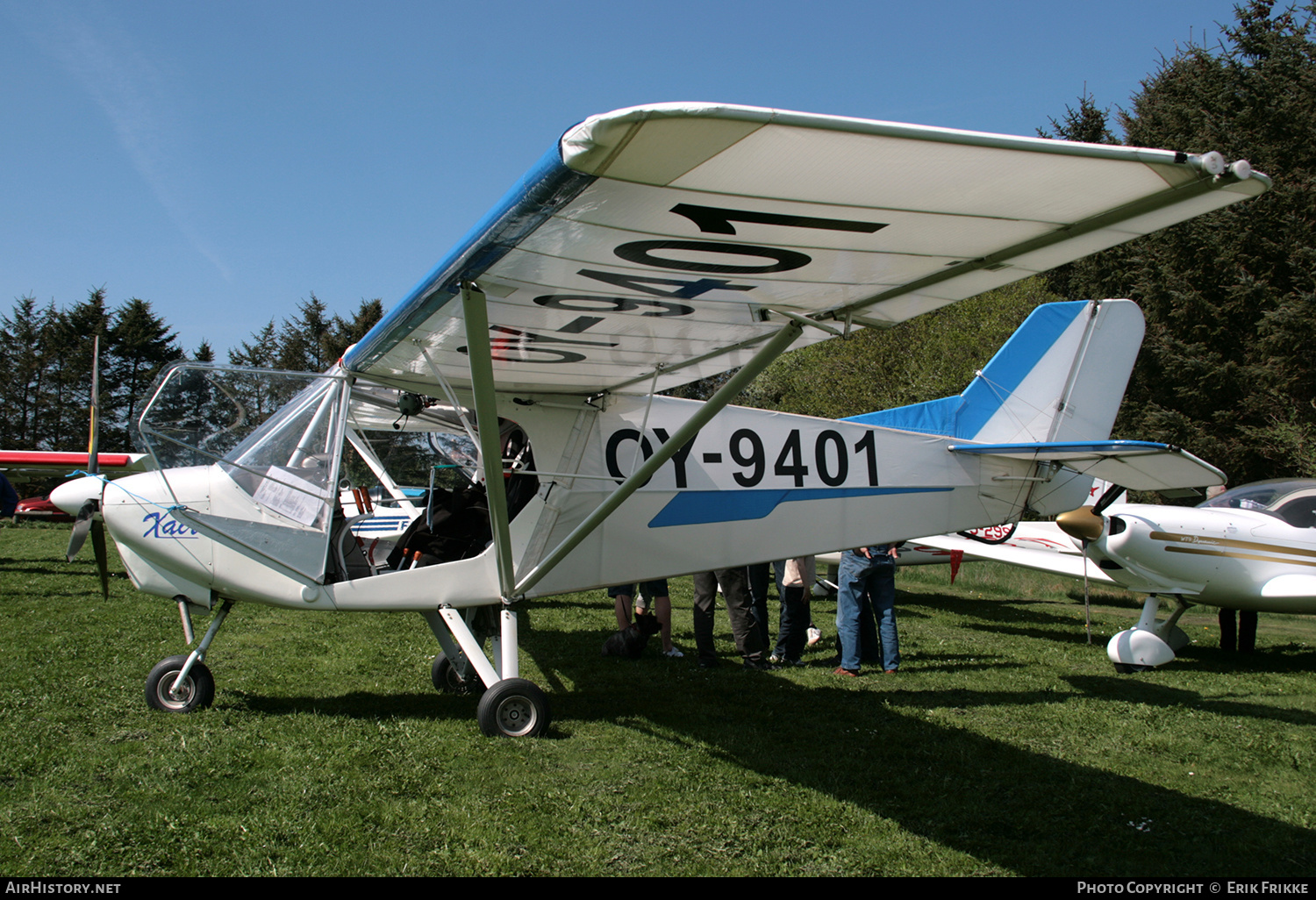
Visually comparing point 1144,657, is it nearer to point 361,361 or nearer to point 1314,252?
point 361,361

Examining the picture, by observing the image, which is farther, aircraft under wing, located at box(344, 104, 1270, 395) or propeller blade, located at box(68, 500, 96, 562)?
propeller blade, located at box(68, 500, 96, 562)

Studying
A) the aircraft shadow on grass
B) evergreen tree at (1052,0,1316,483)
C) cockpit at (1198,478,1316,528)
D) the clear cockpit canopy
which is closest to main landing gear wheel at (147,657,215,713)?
the aircraft shadow on grass

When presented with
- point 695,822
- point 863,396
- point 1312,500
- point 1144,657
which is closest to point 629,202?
point 695,822

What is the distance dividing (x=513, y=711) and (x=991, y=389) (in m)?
4.74

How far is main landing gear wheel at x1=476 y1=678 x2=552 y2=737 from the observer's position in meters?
4.43

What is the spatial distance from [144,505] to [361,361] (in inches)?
56.3

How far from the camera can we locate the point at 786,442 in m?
5.72

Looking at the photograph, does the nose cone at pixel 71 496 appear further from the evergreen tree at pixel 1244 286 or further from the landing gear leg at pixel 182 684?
the evergreen tree at pixel 1244 286

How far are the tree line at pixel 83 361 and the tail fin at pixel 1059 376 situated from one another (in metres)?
39.2

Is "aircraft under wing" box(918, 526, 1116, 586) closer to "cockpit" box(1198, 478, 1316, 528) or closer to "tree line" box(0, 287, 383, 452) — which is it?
"cockpit" box(1198, 478, 1316, 528)

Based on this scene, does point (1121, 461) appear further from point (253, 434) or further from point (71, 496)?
point (71, 496)

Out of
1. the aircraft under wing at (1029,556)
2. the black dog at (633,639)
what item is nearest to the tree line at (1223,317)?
the aircraft under wing at (1029,556)

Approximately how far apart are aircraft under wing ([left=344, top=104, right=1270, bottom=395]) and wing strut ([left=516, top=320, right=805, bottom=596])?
207 millimetres

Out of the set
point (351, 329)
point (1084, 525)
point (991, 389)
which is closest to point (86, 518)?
point (991, 389)
